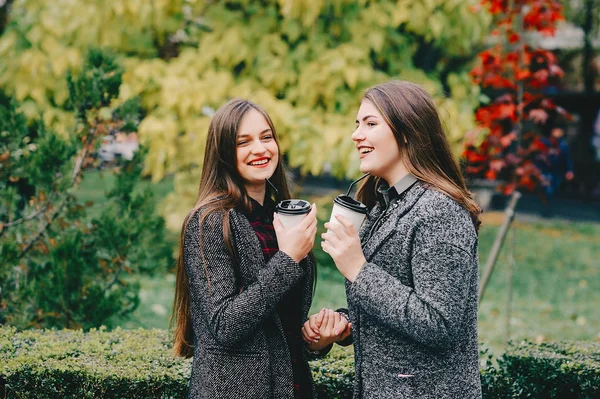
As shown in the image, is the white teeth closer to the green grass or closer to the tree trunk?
the green grass

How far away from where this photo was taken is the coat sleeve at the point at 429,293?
6.27 ft

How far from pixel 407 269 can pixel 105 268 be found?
3065 millimetres

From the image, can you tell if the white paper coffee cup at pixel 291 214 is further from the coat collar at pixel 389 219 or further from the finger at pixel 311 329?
the finger at pixel 311 329

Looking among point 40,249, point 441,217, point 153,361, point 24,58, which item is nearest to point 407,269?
point 441,217

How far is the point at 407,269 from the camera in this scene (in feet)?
6.70

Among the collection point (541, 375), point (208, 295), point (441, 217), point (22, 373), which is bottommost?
point (541, 375)

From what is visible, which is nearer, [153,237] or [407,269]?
[407,269]

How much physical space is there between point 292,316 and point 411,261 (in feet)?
2.02

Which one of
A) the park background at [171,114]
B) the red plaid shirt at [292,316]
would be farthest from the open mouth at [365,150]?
the park background at [171,114]

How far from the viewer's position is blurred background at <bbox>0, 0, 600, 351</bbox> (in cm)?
448

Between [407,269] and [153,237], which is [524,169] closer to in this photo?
[153,237]

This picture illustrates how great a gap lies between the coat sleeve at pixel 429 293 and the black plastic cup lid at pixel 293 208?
1.05 ft

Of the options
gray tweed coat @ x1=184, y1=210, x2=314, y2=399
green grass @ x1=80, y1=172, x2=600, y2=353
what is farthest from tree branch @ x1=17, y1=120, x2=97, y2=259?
gray tweed coat @ x1=184, y1=210, x2=314, y2=399

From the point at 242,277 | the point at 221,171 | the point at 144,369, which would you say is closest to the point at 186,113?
the point at 144,369
